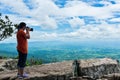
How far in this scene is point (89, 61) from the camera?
21562mm

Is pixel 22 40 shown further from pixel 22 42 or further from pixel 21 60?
pixel 21 60

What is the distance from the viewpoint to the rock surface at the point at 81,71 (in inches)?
752

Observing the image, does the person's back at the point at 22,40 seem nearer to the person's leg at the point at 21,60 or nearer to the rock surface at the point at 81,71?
the person's leg at the point at 21,60

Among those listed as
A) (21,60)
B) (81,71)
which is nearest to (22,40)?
(21,60)

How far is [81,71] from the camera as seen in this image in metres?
20.0

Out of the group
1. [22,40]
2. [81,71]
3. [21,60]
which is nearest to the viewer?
[22,40]

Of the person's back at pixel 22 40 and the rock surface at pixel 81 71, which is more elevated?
the person's back at pixel 22 40

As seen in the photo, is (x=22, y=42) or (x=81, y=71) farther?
(x=81, y=71)

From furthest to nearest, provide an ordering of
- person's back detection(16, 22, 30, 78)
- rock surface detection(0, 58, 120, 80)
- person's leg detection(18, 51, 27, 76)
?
1. rock surface detection(0, 58, 120, 80)
2. person's leg detection(18, 51, 27, 76)
3. person's back detection(16, 22, 30, 78)

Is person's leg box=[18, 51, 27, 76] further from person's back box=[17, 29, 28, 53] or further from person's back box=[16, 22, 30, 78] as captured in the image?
person's back box=[17, 29, 28, 53]

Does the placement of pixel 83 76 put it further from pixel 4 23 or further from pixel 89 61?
pixel 4 23

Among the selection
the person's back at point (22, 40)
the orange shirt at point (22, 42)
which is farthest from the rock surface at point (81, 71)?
the orange shirt at point (22, 42)

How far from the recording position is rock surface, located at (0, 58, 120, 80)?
19109 millimetres

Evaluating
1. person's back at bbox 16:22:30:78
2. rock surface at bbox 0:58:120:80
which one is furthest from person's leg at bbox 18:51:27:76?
rock surface at bbox 0:58:120:80
